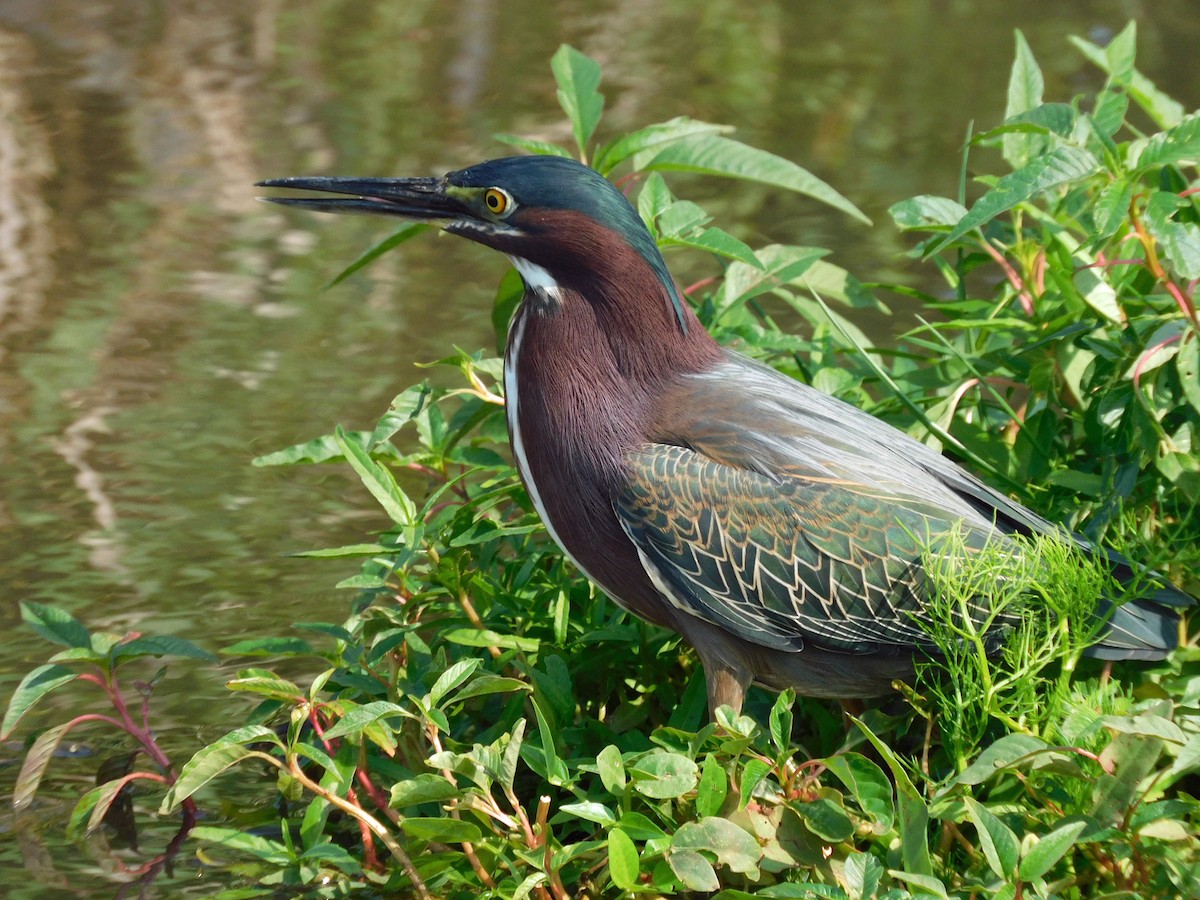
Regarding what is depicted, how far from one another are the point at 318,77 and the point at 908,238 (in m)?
3.40

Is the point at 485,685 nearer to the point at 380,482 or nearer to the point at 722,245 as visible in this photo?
the point at 380,482

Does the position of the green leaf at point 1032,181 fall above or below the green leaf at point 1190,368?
above

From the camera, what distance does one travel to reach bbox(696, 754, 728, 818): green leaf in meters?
2.64

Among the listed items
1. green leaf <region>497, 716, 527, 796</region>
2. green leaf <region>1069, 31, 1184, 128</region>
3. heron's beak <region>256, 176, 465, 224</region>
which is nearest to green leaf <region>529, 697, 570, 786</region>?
green leaf <region>497, 716, 527, 796</region>

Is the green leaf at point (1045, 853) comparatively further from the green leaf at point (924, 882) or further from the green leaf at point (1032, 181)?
the green leaf at point (1032, 181)

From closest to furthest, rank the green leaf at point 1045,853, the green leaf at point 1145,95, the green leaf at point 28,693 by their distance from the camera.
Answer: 1. the green leaf at point 1045,853
2. the green leaf at point 28,693
3. the green leaf at point 1145,95

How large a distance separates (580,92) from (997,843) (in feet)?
7.06

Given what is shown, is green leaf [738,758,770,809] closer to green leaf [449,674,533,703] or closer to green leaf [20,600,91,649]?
green leaf [449,674,533,703]

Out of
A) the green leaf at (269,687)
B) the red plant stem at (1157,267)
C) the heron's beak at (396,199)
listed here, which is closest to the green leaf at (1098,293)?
the red plant stem at (1157,267)

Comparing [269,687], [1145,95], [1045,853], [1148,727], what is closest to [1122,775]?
[1148,727]

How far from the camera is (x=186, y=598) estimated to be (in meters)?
4.16

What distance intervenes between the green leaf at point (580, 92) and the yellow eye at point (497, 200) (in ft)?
1.95

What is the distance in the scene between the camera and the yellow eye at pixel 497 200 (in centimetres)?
313

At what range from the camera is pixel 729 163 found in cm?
365
